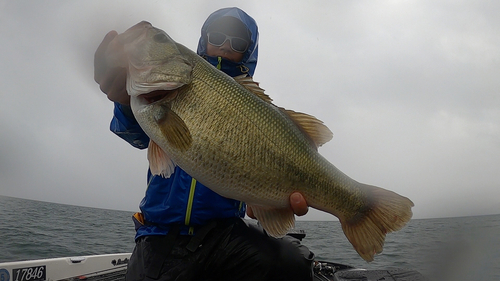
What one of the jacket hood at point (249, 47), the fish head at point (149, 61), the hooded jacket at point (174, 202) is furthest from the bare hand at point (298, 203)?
the jacket hood at point (249, 47)

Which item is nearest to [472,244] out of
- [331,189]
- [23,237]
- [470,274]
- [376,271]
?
[470,274]

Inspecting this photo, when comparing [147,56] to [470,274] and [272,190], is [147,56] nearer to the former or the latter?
[272,190]

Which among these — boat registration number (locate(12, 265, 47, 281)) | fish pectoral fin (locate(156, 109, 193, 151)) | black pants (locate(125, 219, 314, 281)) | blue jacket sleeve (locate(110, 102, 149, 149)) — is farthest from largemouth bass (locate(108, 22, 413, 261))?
boat registration number (locate(12, 265, 47, 281))

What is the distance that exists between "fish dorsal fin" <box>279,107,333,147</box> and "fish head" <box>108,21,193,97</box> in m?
0.82

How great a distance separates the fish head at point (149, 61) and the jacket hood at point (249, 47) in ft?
3.45

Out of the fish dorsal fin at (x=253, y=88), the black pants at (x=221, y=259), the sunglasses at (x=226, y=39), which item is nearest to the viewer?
the fish dorsal fin at (x=253, y=88)

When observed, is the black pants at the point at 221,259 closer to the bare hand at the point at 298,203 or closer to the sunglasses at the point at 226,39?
the bare hand at the point at 298,203

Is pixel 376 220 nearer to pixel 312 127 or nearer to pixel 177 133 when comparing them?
pixel 312 127

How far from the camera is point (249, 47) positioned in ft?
10.8

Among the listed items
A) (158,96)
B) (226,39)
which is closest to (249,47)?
Result: (226,39)

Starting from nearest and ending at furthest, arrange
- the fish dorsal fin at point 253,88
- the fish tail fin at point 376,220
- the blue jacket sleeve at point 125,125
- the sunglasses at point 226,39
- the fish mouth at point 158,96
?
the fish mouth at point 158,96 < the fish tail fin at point 376,220 < the fish dorsal fin at point 253,88 < the blue jacket sleeve at point 125,125 < the sunglasses at point 226,39

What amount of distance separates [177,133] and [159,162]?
33 cm

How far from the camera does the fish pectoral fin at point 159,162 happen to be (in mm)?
2115

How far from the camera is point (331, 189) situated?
2.19 m
